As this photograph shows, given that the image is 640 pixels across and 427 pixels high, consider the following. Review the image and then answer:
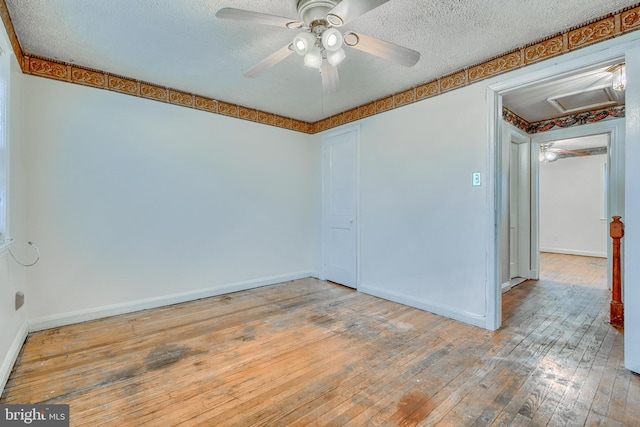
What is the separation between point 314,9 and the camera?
176 cm

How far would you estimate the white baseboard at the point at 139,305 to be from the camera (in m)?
2.70

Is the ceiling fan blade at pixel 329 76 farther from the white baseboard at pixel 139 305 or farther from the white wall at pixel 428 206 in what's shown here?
the white baseboard at pixel 139 305

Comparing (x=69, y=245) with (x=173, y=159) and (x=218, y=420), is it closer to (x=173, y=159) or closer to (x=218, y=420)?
(x=173, y=159)

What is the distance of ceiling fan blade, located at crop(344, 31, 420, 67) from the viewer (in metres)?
1.77

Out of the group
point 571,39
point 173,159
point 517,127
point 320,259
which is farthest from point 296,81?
point 517,127

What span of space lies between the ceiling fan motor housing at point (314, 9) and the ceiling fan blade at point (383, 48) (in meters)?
0.18

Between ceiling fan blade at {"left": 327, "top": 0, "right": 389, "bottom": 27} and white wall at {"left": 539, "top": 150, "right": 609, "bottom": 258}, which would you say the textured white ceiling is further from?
white wall at {"left": 539, "top": 150, "right": 609, "bottom": 258}

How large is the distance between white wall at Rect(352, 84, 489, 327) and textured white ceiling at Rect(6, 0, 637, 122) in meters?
0.46

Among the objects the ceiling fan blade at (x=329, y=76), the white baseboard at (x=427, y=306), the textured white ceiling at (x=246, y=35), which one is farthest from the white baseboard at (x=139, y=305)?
the ceiling fan blade at (x=329, y=76)

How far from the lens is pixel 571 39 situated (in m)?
2.22

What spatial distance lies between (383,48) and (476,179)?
5.32 feet

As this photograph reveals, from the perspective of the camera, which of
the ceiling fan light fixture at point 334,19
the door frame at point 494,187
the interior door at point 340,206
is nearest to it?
the ceiling fan light fixture at point 334,19

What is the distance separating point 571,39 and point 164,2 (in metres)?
2.93

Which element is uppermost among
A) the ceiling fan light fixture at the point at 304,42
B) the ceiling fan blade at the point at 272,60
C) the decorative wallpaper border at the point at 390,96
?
the decorative wallpaper border at the point at 390,96
